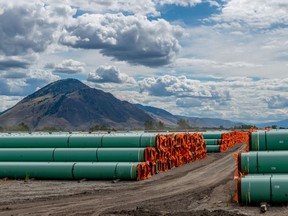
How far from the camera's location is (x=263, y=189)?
55.5ft

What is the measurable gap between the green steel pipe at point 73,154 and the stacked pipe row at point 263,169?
841cm

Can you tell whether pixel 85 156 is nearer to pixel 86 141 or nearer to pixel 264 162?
pixel 86 141

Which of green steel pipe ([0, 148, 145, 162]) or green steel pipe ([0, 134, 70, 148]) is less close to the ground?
green steel pipe ([0, 134, 70, 148])

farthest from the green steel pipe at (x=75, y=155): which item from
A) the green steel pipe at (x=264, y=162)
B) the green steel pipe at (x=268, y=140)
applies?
the green steel pipe at (x=264, y=162)

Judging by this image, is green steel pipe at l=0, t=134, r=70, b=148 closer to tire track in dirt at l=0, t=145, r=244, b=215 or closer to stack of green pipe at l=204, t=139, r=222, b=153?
tire track in dirt at l=0, t=145, r=244, b=215

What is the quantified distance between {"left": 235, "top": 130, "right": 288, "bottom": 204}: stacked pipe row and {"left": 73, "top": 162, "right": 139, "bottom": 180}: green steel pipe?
292 inches

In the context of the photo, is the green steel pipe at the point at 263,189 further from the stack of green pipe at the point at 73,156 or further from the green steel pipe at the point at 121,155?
the green steel pipe at the point at 121,155

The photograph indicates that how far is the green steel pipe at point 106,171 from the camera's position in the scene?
83.6 feet

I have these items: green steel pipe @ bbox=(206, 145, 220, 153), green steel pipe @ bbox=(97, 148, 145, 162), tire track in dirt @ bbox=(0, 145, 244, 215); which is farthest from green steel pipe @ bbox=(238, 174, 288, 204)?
green steel pipe @ bbox=(206, 145, 220, 153)

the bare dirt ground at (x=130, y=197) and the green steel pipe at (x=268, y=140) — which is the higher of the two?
the green steel pipe at (x=268, y=140)

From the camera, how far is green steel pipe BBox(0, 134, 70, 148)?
29.6 m

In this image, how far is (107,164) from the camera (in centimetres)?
2594

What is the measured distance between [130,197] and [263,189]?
6.32 metres

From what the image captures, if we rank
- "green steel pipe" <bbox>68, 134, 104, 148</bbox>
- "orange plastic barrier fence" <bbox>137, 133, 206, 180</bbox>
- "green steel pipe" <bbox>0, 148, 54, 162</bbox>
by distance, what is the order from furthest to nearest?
"green steel pipe" <bbox>68, 134, 104, 148</bbox>, "green steel pipe" <bbox>0, 148, 54, 162</bbox>, "orange plastic barrier fence" <bbox>137, 133, 206, 180</bbox>
